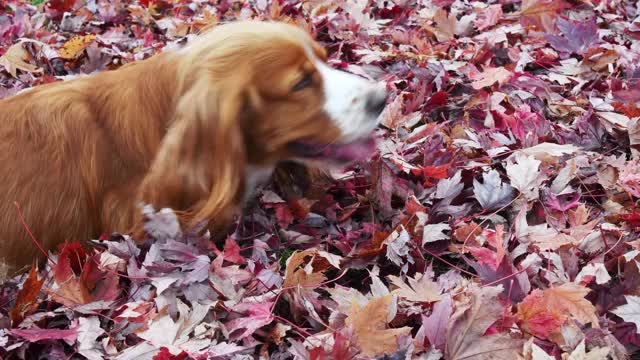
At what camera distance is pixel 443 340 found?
2.06 metres

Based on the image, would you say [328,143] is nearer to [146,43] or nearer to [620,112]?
[620,112]

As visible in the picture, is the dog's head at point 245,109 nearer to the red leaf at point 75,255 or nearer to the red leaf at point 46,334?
the red leaf at point 75,255

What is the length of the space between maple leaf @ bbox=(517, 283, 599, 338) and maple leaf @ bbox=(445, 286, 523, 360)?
133mm

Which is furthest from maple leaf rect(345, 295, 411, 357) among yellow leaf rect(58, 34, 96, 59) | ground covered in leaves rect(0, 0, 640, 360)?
yellow leaf rect(58, 34, 96, 59)

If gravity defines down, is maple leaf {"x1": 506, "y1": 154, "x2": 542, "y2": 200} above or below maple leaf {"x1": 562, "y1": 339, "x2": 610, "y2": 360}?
→ below

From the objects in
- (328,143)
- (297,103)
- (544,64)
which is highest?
(297,103)

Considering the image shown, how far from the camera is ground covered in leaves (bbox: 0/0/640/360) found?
6.91ft

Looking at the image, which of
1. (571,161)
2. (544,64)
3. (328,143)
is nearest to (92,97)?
(328,143)

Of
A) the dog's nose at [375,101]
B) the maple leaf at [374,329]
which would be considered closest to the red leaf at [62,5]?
the dog's nose at [375,101]

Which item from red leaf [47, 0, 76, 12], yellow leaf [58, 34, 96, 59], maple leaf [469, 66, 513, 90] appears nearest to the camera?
maple leaf [469, 66, 513, 90]

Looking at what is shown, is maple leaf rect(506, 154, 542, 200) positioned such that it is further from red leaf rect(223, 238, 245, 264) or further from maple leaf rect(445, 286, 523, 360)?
red leaf rect(223, 238, 245, 264)

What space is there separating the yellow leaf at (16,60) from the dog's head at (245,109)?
2259 mm

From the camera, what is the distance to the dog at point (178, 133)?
9.16ft

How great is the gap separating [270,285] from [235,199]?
0.55m
